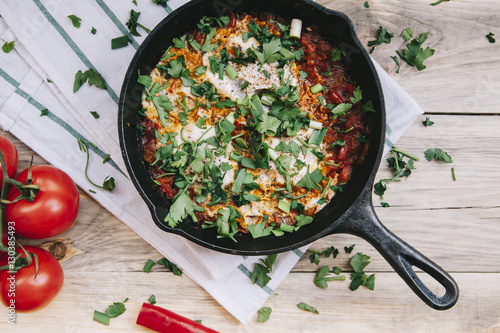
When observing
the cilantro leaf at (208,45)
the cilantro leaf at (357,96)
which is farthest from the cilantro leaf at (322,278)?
the cilantro leaf at (208,45)

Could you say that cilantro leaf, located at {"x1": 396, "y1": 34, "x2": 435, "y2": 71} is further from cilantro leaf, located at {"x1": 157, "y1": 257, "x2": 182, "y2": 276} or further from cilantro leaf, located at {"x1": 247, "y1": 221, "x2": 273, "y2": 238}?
cilantro leaf, located at {"x1": 157, "y1": 257, "x2": 182, "y2": 276}

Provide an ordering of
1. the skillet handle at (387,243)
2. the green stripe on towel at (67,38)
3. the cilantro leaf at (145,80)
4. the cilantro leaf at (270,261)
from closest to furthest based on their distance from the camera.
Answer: the skillet handle at (387,243)
the cilantro leaf at (145,80)
the green stripe on towel at (67,38)
the cilantro leaf at (270,261)

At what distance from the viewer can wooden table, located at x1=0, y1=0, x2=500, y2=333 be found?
2771mm

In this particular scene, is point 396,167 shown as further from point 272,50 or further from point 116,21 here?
point 116,21

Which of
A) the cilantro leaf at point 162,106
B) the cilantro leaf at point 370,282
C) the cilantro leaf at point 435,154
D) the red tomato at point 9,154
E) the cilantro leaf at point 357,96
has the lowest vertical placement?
the cilantro leaf at point 370,282

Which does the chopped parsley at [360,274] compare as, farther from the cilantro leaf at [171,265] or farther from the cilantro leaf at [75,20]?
the cilantro leaf at [75,20]

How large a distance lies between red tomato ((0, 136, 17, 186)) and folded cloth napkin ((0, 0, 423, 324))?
0.15 m

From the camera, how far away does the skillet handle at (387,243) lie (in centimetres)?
222

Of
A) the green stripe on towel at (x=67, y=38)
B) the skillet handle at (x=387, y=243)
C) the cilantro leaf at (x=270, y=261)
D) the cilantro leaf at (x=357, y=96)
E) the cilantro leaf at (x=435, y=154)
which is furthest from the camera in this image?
the cilantro leaf at (x=435, y=154)

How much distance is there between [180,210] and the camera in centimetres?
233

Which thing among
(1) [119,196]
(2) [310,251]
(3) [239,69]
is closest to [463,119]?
(2) [310,251]

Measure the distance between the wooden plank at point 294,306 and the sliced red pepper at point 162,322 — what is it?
8cm

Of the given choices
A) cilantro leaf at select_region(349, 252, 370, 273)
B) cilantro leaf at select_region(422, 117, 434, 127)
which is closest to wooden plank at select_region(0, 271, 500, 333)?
cilantro leaf at select_region(349, 252, 370, 273)

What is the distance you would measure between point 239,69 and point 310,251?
1.22m
